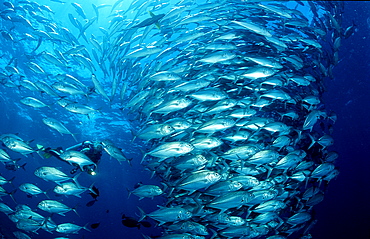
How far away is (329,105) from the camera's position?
1673cm

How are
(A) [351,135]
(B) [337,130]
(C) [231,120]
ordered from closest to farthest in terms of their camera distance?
(C) [231,120]
(B) [337,130]
(A) [351,135]

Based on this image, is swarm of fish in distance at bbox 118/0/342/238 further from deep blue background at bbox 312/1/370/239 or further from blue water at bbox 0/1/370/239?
deep blue background at bbox 312/1/370/239

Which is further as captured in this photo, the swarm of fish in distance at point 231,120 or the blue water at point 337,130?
the blue water at point 337,130

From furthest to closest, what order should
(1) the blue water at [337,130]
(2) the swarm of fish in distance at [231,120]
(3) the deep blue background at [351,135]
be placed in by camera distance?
(1) the blue water at [337,130]
(3) the deep blue background at [351,135]
(2) the swarm of fish in distance at [231,120]

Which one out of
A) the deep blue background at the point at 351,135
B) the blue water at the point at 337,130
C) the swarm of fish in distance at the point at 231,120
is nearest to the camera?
the swarm of fish in distance at the point at 231,120

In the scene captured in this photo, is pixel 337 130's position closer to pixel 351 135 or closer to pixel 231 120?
pixel 351 135

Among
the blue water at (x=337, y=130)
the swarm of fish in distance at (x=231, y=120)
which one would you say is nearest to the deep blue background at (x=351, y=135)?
the blue water at (x=337, y=130)

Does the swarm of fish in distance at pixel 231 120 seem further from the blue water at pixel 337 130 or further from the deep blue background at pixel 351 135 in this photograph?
the deep blue background at pixel 351 135

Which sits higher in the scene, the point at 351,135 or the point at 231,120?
the point at 231,120

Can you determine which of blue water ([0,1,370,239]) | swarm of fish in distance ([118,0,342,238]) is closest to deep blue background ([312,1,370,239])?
blue water ([0,1,370,239])

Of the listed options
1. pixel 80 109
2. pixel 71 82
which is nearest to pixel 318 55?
pixel 80 109

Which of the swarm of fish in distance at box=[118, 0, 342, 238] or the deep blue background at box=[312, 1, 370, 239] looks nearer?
the swarm of fish in distance at box=[118, 0, 342, 238]

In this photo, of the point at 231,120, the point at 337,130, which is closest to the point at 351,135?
the point at 337,130

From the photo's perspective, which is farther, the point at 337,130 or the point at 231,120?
the point at 337,130
